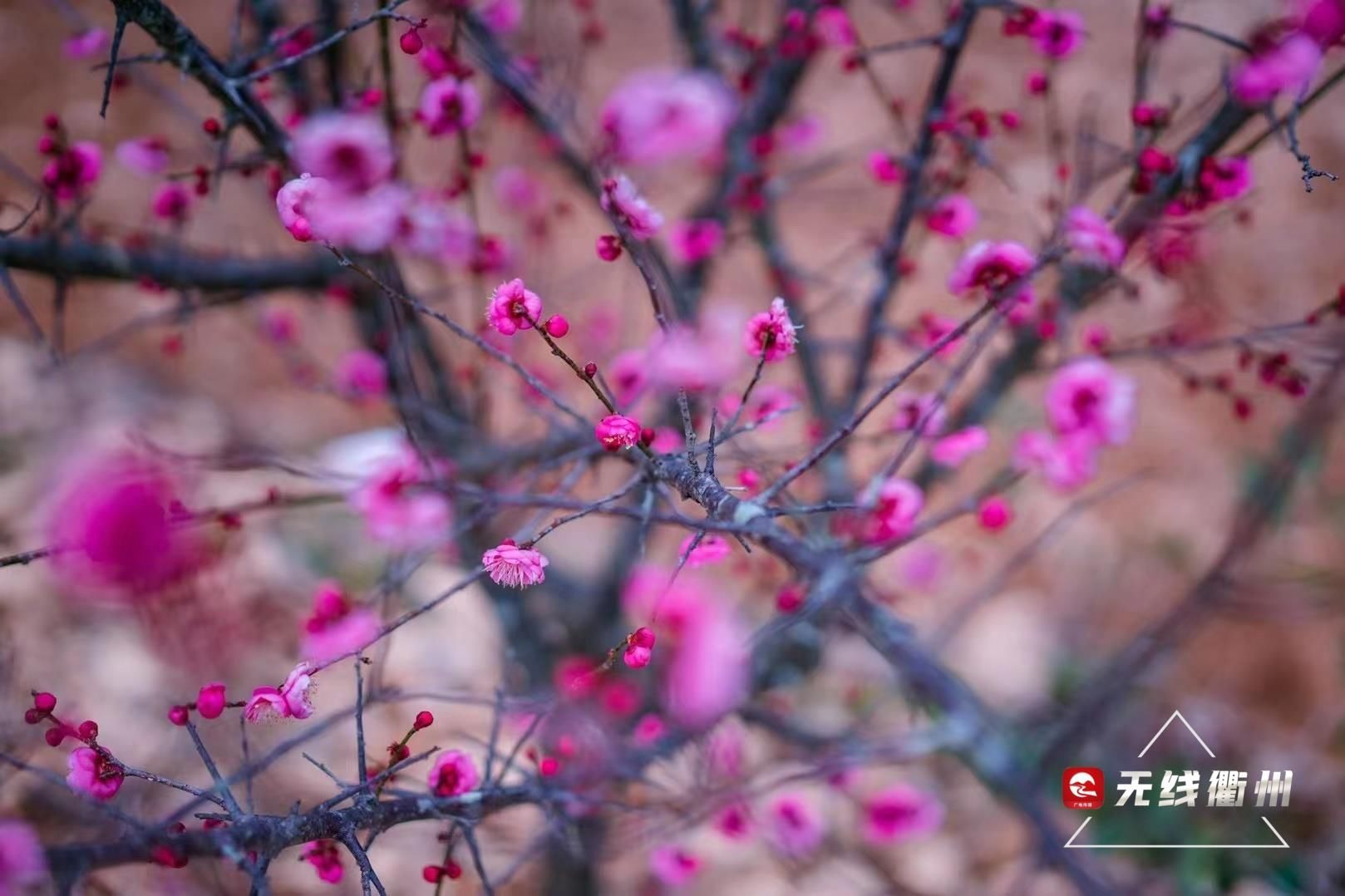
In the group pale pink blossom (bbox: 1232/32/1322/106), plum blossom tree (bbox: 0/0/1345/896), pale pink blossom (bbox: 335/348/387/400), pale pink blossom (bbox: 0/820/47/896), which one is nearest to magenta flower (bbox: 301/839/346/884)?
plum blossom tree (bbox: 0/0/1345/896)

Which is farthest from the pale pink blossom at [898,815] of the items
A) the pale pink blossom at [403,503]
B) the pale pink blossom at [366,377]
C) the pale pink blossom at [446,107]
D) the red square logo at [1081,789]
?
the pale pink blossom at [446,107]

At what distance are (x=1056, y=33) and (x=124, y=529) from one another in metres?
1.37

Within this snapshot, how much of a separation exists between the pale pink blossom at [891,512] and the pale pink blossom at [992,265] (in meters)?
0.26

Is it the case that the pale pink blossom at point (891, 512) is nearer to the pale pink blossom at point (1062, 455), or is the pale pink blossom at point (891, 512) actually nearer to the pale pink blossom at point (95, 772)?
the pale pink blossom at point (1062, 455)

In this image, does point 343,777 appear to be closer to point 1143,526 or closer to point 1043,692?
point 1043,692

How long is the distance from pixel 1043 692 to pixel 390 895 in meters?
1.92

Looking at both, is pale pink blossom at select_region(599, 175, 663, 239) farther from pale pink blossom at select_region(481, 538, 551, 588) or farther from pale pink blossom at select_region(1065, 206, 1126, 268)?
pale pink blossom at select_region(1065, 206, 1126, 268)

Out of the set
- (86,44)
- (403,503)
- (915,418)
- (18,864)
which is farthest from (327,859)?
(86,44)

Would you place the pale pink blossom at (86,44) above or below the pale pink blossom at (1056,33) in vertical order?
below

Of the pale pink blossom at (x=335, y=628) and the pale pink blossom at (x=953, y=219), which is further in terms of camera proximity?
the pale pink blossom at (x=953, y=219)

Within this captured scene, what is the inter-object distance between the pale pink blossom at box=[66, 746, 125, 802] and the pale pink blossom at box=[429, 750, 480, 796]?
0.29 meters

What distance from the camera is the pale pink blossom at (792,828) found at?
1.65 metres

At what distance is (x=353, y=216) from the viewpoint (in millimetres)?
881

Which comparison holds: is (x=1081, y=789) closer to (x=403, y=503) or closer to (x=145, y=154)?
(x=403, y=503)
